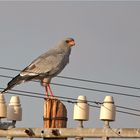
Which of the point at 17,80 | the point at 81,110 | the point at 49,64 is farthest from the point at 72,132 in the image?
the point at 49,64

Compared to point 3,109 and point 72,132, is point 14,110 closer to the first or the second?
point 3,109

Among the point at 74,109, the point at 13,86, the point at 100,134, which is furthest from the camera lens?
the point at 13,86

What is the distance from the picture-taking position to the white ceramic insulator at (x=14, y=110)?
12719 mm

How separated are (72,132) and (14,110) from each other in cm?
130

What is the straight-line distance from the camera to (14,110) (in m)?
12.8

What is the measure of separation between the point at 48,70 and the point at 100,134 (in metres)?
6.31

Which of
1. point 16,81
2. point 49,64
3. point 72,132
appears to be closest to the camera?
point 72,132

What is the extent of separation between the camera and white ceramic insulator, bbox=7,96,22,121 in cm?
1272

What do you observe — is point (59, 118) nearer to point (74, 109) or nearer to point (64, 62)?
point (74, 109)

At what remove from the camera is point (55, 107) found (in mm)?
12570

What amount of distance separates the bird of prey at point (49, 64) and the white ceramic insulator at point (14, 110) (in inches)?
145

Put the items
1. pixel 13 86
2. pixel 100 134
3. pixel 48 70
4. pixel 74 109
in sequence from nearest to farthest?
pixel 100 134
pixel 74 109
pixel 13 86
pixel 48 70

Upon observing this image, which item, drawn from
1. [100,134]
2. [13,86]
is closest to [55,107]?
[100,134]

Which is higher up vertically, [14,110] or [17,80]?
[17,80]
